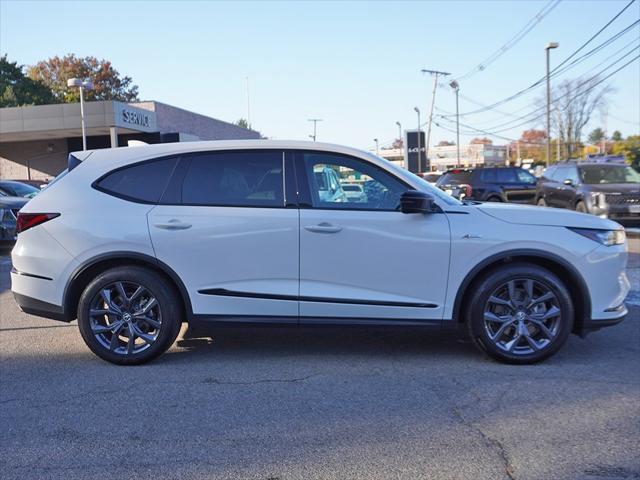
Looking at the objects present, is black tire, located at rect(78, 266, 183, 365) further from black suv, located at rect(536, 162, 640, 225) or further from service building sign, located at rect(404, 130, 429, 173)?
service building sign, located at rect(404, 130, 429, 173)

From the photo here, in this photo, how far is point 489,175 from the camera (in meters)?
19.6

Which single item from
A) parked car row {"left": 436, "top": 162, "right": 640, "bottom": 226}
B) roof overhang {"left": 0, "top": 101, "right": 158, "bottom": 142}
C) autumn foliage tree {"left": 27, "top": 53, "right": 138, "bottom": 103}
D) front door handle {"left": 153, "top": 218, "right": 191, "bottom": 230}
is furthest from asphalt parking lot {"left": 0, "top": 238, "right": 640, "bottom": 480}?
autumn foliage tree {"left": 27, "top": 53, "right": 138, "bottom": 103}

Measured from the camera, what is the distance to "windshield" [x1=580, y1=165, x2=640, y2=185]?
14719 millimetres

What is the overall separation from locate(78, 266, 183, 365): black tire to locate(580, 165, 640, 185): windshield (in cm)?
1281

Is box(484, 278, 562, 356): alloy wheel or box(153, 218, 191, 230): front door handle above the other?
box(153, 218, 191, 230): front door handle

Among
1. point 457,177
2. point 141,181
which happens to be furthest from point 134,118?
point 141,181

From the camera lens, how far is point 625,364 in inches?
193

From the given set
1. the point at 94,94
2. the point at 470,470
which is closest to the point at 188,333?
the point at 470,470

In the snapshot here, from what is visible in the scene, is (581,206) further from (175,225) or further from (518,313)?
(175,225)

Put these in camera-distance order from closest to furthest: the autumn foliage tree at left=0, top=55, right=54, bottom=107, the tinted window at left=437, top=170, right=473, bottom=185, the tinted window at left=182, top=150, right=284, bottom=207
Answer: the tinted window at left=182, top=150, right=284, bottom=207 → the tinted window at left=437, top=170, right=473, bottom=185 → the autumn foliage tree at left=0, top=55, right=54, bottom=107

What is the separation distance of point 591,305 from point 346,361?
80.7 inches

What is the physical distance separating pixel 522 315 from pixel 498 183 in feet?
50.5

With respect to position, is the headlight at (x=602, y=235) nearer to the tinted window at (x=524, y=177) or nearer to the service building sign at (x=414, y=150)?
the tinted window at (x=524, y=177)

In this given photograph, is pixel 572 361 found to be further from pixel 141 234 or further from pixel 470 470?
pixel 141 234
